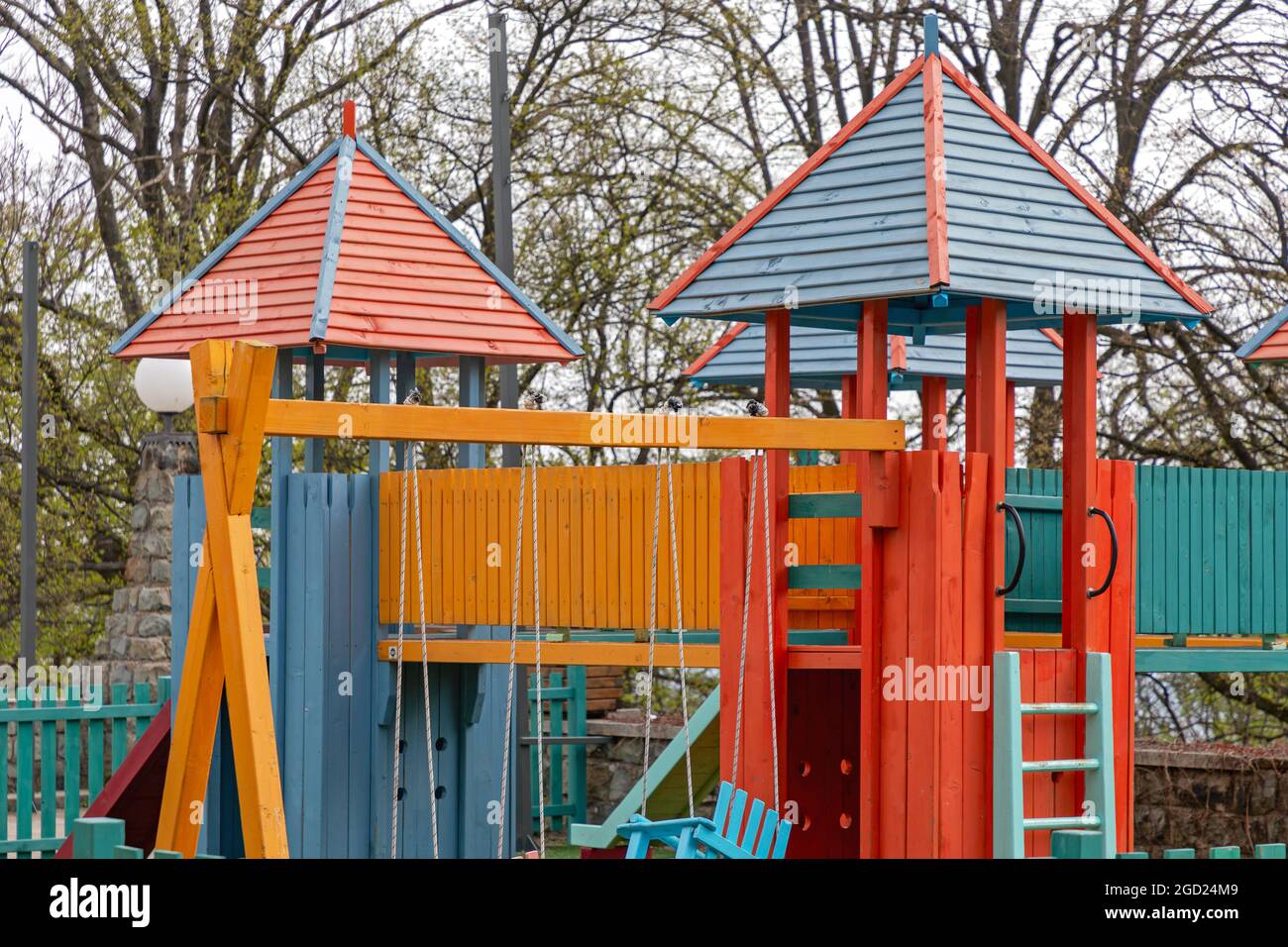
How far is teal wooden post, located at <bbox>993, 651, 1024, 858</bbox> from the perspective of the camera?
7.77m

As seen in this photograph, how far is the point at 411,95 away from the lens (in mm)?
20891

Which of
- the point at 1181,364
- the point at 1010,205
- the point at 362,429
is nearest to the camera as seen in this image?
the point at 362,429

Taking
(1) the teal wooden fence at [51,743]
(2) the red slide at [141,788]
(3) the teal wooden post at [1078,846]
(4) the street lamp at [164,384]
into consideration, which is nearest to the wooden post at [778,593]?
(3) the teal wooden post at [1078,846]

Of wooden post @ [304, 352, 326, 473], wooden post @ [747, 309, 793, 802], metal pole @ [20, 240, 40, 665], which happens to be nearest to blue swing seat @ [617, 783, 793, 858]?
wooden post @ [747, 309, 793, 802]

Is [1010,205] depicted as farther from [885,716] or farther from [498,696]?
[498,696]

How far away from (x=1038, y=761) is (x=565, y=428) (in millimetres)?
2924

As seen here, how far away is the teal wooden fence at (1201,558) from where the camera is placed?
9.62m

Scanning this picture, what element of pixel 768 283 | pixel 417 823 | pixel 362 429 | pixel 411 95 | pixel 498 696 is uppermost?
pixel 411 95

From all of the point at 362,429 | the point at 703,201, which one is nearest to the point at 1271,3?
the point at 703,201

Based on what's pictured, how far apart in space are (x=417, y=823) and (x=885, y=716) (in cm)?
381

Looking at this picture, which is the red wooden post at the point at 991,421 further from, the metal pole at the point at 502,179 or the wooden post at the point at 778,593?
the metal pole at the point at 502,179

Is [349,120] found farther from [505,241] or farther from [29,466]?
[29,466]

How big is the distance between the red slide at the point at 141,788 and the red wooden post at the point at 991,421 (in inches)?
224

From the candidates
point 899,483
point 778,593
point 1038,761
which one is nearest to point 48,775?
point 778,593
